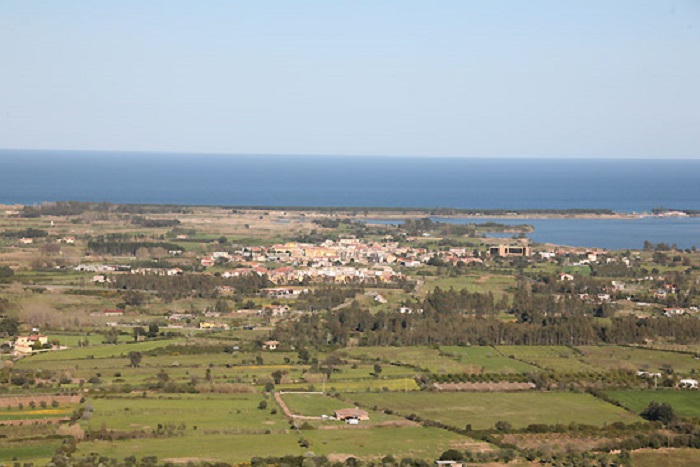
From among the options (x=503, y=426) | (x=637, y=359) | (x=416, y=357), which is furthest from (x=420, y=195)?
(x=503, y=426)

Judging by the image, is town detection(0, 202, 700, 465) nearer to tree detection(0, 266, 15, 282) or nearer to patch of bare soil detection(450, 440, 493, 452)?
patch of bare soil detection(450, 440, 493, 452)

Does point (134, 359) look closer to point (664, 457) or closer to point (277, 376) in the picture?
point (277, 376)

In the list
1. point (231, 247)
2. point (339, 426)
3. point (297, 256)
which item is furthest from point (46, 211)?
point (339, 426)

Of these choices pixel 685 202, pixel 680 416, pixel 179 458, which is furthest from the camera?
pixel 685 202

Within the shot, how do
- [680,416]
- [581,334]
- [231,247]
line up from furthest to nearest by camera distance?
[231,247]
[581,334]
[680,416]

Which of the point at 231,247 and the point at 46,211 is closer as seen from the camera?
the point at 231,247

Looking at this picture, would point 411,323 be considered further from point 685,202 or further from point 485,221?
point 685,202

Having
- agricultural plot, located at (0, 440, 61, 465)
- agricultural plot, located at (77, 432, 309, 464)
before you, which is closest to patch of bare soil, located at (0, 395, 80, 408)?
agricultural plot, located at (0, 440, 61, 465)

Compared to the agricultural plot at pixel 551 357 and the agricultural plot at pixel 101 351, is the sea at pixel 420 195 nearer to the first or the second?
the agricultural plot at pixel 551 357
